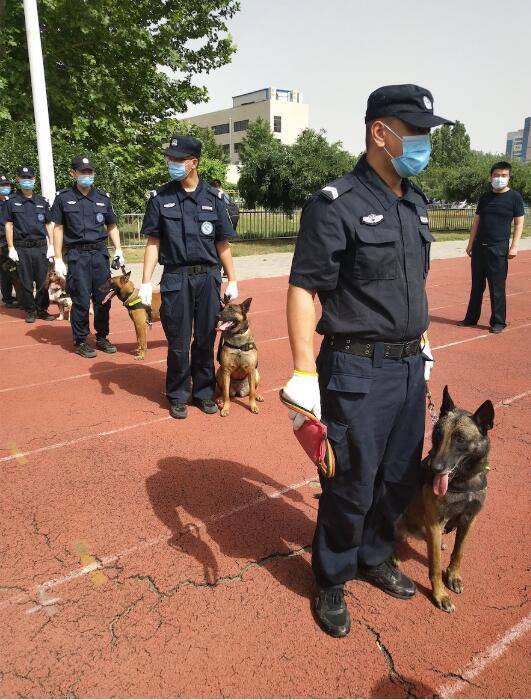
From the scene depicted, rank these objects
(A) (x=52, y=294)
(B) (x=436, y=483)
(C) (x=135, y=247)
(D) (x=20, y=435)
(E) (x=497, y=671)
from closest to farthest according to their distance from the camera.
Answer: (E) (x=497, y=671)
(B) (x=436, y=483)
(D) (x=20, y=435)
(A) (x=52, y=294)
(C) (x=135, y=247)

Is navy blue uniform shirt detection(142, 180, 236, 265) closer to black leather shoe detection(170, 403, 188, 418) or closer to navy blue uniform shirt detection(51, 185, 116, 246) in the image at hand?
black leather shoe detection(170, 403, 188, 418)

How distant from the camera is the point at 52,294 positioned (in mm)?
9180

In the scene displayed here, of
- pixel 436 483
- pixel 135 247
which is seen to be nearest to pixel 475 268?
pixel 436 483

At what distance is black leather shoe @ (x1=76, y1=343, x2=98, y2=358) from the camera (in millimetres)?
7164

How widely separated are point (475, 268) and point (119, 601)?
748 cm

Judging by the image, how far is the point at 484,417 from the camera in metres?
2.62

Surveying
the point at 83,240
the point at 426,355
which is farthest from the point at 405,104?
the point at 83,240

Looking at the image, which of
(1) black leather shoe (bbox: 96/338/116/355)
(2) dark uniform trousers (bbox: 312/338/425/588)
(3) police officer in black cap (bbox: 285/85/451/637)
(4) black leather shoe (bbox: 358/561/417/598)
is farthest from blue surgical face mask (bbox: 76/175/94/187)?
(4) black leather shoe (bbox: 358/561/417/598)

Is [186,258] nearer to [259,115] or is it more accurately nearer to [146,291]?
[146,291]

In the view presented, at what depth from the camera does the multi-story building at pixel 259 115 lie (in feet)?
266

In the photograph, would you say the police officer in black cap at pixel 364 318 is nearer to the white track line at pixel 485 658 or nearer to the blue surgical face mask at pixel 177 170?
the white track line at pixel 485 658

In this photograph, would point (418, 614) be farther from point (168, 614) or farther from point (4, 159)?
point (4, 159)

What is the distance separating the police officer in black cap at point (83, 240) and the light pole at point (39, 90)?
4959mm

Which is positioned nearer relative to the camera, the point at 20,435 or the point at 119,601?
the point at 119,601
